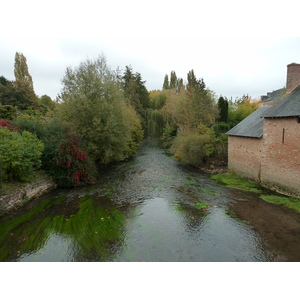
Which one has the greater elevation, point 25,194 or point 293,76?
point 293,76

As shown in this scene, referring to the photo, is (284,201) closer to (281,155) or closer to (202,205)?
(281,155)

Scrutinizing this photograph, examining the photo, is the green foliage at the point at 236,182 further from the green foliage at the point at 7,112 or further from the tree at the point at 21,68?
the tree at the point at 21,68

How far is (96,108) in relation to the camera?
62.6 ft

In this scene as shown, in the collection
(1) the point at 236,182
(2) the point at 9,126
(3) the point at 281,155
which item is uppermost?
(2) the point at 9,126

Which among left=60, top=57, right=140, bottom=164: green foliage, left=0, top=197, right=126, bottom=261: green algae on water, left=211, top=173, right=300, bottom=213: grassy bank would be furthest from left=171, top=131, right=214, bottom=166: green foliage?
left=0, top=197, right=126, bottom=261: green algae on water

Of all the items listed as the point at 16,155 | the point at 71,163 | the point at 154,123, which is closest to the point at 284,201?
the point at 71,163

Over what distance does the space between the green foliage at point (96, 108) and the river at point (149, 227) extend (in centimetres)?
645

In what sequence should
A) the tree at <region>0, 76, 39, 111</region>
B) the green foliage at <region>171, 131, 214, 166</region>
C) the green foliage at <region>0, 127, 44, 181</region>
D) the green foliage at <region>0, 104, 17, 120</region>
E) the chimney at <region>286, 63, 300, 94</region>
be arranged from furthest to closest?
the tree at <region>0, 76, 39, 111</region>, the green foliage at <region>0, 104, 17, 120</region>, the green foliage at <region>171, 131, 214, 166</region>, the chimney at <region>286, 63, 300, 94</region>, the green foliage at <region>0, 127, 44, 181</region>

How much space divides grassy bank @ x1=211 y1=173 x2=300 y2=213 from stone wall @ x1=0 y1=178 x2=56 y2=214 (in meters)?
11.3

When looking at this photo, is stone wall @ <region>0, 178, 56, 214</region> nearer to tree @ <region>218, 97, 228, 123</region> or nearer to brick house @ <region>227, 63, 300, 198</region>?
brick house @ <region>227, 63, 300, 198</region>

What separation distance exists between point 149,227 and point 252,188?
7903mm

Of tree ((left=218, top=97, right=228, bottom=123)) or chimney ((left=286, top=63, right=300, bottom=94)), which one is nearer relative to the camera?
chimney ((left=286, top=63, right=300, bottom=94))

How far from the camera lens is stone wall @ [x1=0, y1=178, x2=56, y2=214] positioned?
379 inches

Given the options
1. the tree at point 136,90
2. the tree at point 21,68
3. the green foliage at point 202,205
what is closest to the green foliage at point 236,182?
the green foliage at point 202,205
